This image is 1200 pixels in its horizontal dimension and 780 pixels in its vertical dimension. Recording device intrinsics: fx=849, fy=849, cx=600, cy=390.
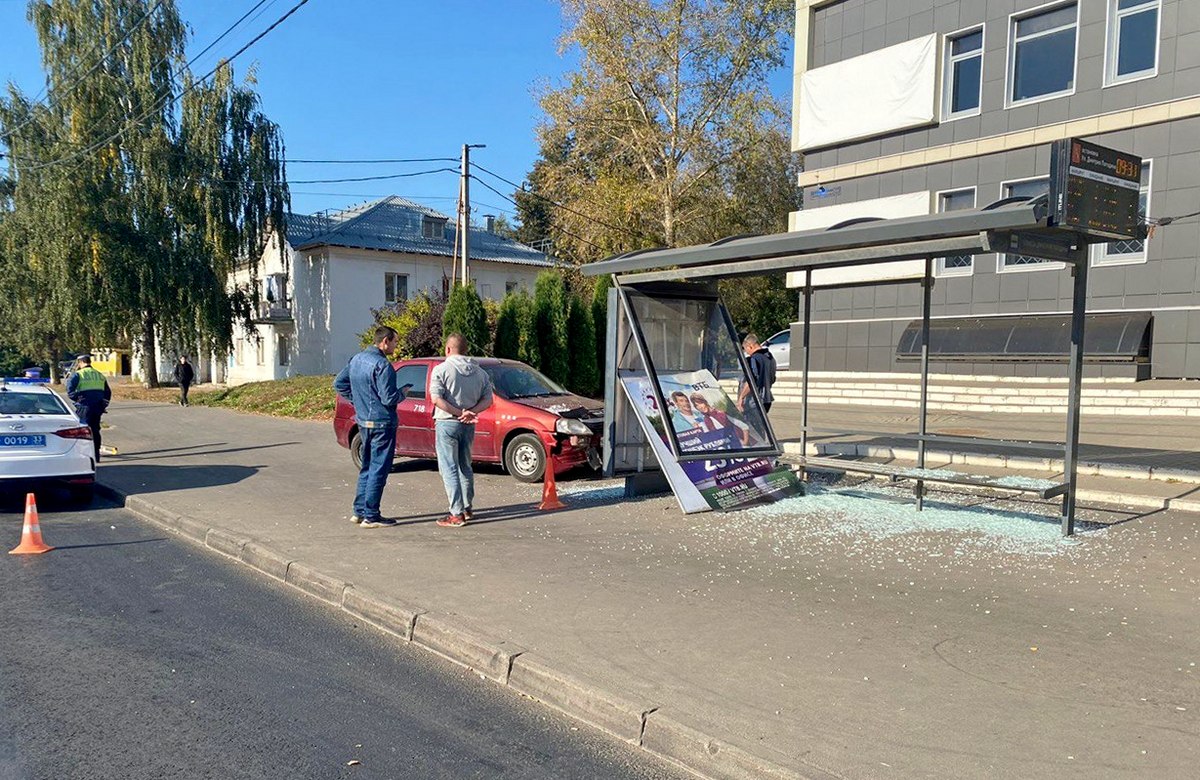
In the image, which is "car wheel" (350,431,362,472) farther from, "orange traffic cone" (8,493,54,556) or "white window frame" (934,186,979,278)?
"white window frame" (934,186,979,278)

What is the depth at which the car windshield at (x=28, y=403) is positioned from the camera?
10.0m

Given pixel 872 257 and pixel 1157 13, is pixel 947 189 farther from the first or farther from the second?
pixel 872 257

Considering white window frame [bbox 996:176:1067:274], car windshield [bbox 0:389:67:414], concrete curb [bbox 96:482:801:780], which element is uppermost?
white window frame [bbox 996:176:1067:274]

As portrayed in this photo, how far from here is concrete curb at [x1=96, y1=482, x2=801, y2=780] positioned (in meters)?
3.68

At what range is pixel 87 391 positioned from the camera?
502 inches

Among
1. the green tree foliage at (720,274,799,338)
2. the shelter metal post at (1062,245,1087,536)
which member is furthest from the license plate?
the green tree foliage at (720,274,799,338)

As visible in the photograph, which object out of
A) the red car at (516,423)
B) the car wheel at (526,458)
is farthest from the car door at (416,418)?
the car wheel at (526,458)

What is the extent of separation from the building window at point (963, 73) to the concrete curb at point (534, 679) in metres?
17.5

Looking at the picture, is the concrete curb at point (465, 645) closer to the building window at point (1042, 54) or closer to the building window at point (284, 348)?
the building window at point (1042, 54)

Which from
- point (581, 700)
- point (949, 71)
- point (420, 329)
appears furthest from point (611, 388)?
point (949, 71)

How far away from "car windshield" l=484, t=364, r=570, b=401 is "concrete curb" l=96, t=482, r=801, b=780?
4520 mm

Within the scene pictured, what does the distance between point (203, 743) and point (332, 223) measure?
41971 millimetres

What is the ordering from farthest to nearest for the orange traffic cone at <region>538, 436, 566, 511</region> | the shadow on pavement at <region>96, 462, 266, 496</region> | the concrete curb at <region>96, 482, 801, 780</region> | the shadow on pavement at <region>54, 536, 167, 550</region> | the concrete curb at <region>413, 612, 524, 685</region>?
1. the shadow on pavement at <region>96, 462, 266, 496</region>
2. the orange traffic cone at <region>538, 436, 566, 511</region>
3. the shadow on pavement at <region>54, 536, 167, 550</region>
4. the concrete curb at <region>413, 612, 524, 685</region>
5. the concrete curb at <region>96, 482, 801, 780</region>

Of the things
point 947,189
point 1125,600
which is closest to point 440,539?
point 1125,600
